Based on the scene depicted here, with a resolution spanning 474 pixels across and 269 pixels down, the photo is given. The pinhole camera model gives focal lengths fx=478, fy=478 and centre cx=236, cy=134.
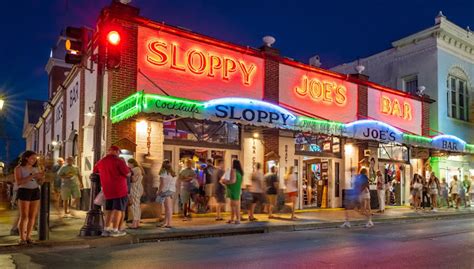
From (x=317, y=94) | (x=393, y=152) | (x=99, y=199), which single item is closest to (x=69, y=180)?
(x=99, y=199)

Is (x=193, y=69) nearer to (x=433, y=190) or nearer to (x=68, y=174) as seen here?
(x=68, y=174)

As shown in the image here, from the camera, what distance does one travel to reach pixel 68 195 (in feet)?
44.7

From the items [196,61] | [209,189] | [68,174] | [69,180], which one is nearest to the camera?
[68,174]

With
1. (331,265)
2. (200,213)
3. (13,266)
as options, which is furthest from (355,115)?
(13,266)

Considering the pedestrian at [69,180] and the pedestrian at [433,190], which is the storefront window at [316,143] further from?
the pedestrian at [69,180]

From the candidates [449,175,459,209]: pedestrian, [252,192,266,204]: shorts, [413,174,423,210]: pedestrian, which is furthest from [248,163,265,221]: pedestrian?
[449,175,459,209]: pedestrian

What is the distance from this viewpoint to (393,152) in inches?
882

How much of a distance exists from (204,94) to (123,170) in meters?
6.36

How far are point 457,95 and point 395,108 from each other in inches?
248

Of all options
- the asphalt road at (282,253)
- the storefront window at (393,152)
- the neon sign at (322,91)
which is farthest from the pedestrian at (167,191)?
the storefront window at (393,152)

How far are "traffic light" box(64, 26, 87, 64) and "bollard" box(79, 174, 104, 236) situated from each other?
2.63m

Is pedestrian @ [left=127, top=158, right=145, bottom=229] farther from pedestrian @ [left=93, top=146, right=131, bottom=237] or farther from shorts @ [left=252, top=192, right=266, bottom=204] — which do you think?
shorts @ [left=252, top=192, right=266, bottom=204]

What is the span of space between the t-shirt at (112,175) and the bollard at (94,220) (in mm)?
432

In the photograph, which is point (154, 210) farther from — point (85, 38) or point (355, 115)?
point (355, 115)
